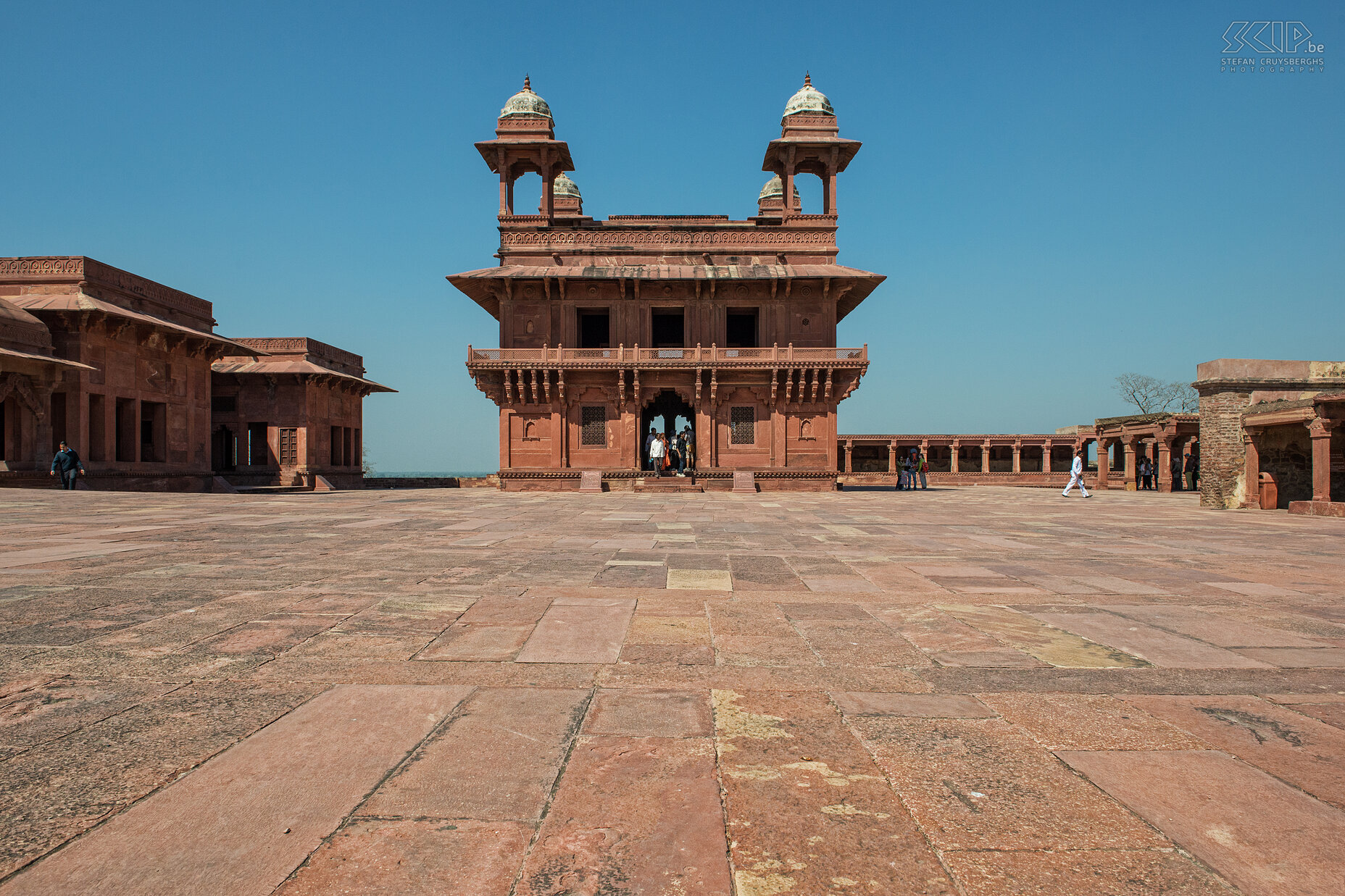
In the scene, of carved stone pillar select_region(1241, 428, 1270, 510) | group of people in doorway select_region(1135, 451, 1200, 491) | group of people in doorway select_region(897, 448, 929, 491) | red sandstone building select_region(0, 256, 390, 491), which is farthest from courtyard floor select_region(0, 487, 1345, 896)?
group of people in doorway select_region(1135, 451, 1200, 491)

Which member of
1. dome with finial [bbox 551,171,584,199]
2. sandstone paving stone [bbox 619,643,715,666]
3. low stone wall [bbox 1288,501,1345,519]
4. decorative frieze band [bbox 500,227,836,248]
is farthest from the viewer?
dome with finial [bbox 551,171,584,199]

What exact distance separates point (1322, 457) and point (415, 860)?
1726 cm

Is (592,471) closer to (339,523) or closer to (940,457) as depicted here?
(339,523)

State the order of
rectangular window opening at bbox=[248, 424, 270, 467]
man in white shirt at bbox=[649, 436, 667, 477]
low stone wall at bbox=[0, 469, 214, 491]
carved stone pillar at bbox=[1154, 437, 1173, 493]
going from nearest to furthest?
1. low stone wall at bbox=[0, 469, 214, 491]
2. man in white shirt at bbox=[649, 436, 667, 477]
3. carved stone pillar at bbox=[1154, 437, 1173, 493]
4. rectangular window opening at bbox=[248, 424, 270, 467]

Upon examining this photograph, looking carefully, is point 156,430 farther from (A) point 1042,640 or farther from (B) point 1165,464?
(B) point 1165,464

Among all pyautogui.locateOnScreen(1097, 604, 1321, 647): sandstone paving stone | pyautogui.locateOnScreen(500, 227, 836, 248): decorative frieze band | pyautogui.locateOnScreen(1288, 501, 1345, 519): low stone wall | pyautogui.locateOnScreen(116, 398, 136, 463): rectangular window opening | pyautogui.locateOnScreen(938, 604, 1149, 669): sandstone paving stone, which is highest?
pyautogui.locateOnScreen(500, 227, 836, 248): decorative frieze band

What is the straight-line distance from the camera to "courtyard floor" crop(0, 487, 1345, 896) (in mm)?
1558

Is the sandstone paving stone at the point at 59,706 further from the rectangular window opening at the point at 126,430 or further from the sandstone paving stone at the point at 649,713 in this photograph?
the rectangular window opening at the point at 126,430

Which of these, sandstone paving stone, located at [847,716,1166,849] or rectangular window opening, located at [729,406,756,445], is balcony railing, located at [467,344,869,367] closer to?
rectangular window opening, located at [729,406,756,445]

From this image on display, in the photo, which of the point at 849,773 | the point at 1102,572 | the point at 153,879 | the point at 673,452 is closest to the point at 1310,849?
the point at 849,773

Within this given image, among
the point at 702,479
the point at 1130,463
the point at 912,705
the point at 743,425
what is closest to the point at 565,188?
the point at 743,425

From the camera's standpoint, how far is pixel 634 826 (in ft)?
5.61

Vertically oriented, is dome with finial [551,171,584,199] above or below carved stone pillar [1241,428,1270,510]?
above

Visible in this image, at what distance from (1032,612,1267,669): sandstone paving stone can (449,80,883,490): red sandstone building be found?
19.0 metres
